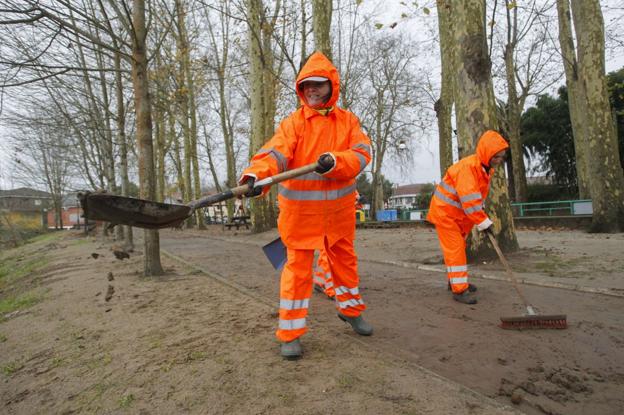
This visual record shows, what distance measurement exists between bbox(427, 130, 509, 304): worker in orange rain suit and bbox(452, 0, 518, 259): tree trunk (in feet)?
6.92

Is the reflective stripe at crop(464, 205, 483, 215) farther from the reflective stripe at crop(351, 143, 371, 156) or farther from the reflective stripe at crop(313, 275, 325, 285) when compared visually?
the reflective stripe at crop(313, 275, 325, 285)

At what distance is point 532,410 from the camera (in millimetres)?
2123

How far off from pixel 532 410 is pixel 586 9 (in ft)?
39.2

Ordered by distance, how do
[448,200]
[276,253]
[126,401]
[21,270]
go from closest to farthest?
[126,401]
[276,253]
[448,200]
[21,270]

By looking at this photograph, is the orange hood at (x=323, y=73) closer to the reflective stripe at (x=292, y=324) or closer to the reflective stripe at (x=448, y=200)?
the reflective stripe at (x=292, y=324)

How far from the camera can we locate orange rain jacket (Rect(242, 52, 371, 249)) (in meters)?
3.03

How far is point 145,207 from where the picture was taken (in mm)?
2846

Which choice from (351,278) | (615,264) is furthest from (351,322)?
(615,264)

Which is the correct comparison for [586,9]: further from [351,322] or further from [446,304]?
[351,322]

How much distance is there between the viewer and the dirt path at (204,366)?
7.34ft

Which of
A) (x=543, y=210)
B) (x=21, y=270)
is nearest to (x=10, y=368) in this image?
(x=21, y=270)

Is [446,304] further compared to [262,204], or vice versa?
[262,204]

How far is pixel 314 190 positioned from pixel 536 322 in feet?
7.16

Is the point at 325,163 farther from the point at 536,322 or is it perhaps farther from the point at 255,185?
the point at 536,322
